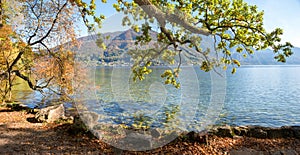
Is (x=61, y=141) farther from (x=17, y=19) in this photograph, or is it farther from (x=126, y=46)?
(x=17, y=19)

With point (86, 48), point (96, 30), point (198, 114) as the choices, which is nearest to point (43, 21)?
point (86, 48)

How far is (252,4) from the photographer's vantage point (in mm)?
7043

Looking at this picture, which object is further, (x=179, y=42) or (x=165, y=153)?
(x=179, y=42)

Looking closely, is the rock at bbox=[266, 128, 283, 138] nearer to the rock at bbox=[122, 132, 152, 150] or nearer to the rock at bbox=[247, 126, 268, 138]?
the rock at bbox=[247, 126, 268, 138]

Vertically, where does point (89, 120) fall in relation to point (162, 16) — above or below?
below

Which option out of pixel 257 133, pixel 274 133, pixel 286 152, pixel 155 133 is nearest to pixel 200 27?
pixel 155 133

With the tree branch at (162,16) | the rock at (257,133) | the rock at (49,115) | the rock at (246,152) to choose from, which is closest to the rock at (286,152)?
the rock at (246,152)

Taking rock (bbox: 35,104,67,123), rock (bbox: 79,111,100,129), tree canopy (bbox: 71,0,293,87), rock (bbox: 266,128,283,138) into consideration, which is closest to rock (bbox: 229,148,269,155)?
rock (bbox: 266,128,283,138)

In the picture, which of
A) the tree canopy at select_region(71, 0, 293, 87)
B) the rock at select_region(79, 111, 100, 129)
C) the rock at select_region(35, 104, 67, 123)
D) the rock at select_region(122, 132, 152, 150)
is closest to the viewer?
the tree canopy at select_region(71, 0, 293, 87)

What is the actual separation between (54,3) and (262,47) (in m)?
9.99

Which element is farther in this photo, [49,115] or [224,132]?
[49,115]

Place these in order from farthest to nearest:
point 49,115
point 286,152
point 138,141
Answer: point 49,115 → point 138,141 → point 286,152

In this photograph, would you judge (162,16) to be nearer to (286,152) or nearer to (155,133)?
(155,133)

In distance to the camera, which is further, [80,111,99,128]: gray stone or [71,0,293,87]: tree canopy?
[80,111,99,128]: gray stone
